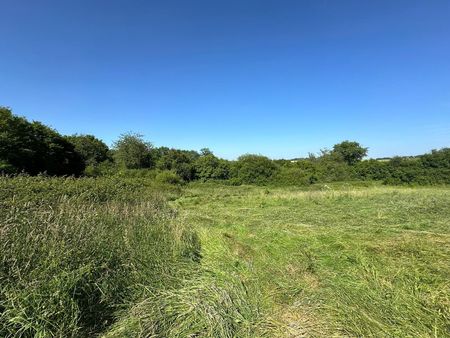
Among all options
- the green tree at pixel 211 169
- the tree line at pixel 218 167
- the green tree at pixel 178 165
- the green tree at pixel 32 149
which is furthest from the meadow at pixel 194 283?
the green tree at pixel 211 169

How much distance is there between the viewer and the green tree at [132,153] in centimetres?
3662

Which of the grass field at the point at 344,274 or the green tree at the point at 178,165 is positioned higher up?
the green tree at the point at 178,165

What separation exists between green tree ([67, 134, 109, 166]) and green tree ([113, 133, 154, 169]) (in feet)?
12.7

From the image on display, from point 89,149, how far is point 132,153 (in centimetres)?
807

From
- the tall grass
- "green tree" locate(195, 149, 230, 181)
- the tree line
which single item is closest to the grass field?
the tall grass

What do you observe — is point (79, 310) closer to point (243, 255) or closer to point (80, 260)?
point (80, 260)

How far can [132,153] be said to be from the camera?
36.6 metres

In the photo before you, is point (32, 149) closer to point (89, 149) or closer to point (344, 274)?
point (89, 149)

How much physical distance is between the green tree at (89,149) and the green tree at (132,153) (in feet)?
12.7

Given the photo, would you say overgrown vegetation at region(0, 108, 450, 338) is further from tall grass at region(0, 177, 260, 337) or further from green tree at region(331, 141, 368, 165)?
green tree at region(331, 141, 368, 165)

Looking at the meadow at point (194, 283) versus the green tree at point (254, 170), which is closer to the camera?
the meadow at point (194, 283)

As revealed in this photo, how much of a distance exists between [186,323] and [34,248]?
1.90m

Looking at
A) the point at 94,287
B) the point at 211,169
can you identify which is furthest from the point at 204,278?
the point at 211,169

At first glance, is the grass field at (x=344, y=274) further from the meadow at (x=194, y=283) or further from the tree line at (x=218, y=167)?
the tree line at (x=218, y=167)
